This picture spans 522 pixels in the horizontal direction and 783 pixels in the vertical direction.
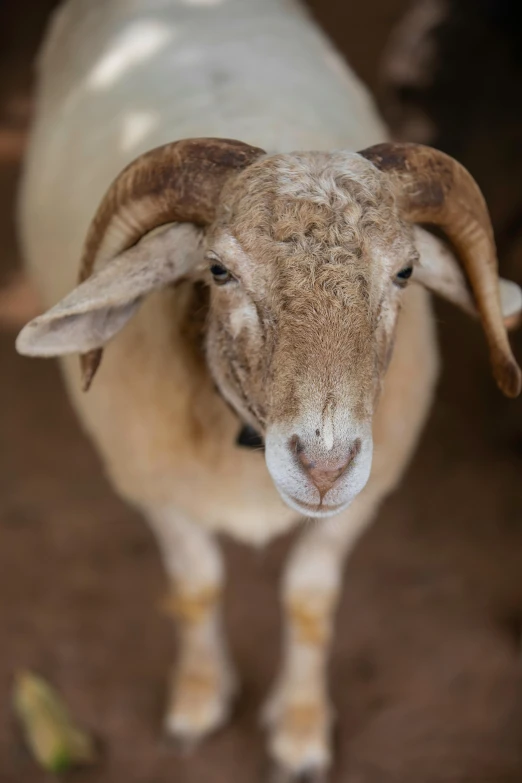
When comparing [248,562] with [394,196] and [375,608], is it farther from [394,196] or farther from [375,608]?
[394,196]

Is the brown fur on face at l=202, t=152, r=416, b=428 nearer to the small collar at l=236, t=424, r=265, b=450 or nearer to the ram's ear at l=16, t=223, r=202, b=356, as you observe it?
the ram's ear at l=16, t=223, r=202, b=356

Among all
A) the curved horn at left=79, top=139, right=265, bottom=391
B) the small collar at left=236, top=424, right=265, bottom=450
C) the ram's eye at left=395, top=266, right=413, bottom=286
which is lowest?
the small collar at left=236, top=424, right=265, bottom=450

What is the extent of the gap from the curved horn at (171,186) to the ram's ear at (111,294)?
6 cm

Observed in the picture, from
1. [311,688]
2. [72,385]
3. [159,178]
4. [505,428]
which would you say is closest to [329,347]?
[159,178]

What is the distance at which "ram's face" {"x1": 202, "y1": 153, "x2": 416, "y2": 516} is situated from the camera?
2.06 m

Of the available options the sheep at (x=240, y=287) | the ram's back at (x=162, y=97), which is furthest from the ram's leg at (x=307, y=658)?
the ram's back at (x=162, y=97)

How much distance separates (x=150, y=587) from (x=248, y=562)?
49 centimetres

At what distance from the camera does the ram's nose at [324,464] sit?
203cm

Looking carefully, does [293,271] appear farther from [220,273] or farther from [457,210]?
[457,210]

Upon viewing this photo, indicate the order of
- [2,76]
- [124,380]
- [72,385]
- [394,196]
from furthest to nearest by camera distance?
[2,76] → [72,385] → [124,380] → [394,196]

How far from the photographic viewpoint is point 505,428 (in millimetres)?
5074

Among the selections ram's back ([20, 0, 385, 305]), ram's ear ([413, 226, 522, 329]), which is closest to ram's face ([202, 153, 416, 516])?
ram's ear ([413, 226, 522, 329])

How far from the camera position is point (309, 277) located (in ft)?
6.91

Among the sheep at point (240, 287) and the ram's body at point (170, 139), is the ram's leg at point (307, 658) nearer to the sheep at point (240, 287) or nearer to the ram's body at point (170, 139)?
the sheep at point (240, 287)
